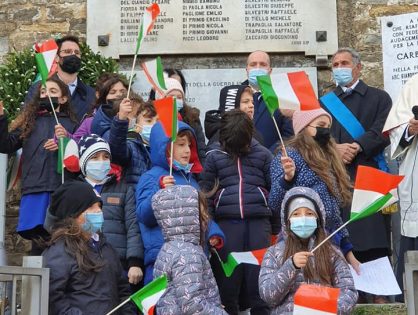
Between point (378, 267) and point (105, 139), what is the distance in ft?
7.83

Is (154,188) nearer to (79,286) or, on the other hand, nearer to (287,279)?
(79,286)

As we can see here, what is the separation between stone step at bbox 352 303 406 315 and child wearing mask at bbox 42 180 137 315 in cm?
163

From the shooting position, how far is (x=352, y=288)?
6691mm

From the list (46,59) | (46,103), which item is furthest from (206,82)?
(46,103)

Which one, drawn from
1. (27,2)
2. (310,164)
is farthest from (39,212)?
(27,2)

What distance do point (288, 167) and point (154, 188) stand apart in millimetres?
963

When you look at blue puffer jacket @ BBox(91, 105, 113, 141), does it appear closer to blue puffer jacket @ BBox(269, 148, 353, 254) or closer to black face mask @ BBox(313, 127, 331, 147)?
blue puffer jacket @ BBox(269, 148, 353, 254)

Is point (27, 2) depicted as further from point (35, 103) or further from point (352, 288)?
point (352, 288)

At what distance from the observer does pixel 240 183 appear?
313 inches

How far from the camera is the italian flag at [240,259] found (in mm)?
7496

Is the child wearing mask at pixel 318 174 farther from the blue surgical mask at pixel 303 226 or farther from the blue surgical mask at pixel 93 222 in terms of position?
the blue surgical mask at pixel 93 222

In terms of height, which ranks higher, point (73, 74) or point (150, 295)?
point (73, 74)

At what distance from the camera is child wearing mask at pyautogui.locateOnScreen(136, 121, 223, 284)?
24.2 feet

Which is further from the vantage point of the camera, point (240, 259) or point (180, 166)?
point (180, 166)
